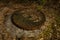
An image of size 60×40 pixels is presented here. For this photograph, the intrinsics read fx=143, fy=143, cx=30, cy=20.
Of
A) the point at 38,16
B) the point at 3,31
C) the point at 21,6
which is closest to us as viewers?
the point at 3,31

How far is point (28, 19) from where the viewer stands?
2932 mm

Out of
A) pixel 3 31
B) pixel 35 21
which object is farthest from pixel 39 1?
pixel 3 31

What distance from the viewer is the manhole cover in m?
2.78

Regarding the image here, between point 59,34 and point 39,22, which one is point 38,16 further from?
point 59,34

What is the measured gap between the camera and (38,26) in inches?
111

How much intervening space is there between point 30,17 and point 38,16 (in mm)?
173

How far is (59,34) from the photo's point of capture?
9.45 ft

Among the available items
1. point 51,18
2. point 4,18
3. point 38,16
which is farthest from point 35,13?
point 4,18

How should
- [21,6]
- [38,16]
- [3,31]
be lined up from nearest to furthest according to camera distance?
[3,31]
[38,16]
[21,6]

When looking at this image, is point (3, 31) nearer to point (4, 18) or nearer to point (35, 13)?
point (4, 18)

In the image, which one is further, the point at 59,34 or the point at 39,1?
the point at 39,1

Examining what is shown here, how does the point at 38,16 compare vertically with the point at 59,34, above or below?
above

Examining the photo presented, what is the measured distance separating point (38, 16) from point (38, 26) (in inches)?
11.1

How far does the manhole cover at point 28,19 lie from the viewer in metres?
2.78
